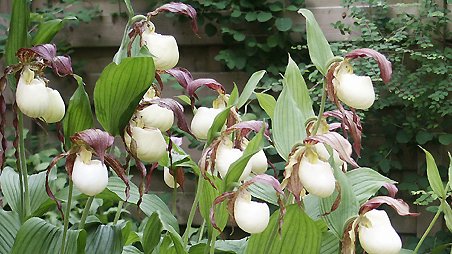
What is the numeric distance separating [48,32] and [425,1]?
1437 millimetres

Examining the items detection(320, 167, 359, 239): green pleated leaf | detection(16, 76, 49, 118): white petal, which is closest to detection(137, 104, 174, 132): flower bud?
detection(16, 76, 49, 118): white petal

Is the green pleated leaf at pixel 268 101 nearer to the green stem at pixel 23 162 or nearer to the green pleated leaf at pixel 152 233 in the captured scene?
the green pleated leaf at pixel 152 233

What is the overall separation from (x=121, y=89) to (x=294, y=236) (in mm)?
272

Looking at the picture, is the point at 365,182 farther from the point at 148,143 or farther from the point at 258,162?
the point at 148,143

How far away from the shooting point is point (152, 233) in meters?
0.89

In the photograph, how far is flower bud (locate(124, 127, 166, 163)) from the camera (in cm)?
78

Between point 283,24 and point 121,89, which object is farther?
point 283,24

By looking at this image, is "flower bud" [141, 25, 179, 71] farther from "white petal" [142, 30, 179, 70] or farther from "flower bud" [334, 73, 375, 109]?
"flower bud" [334, 73, 375, 109]

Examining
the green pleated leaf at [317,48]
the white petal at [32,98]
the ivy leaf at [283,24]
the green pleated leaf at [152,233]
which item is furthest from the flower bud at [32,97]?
the ivy leaf at [283,24]

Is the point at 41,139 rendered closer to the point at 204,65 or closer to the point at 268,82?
the point at 204,65

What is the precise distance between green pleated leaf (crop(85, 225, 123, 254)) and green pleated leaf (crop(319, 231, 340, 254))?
261mm

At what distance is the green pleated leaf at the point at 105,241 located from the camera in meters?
0.85

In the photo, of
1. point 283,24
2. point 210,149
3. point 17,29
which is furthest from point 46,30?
point 283,24

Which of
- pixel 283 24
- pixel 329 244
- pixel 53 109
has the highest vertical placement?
pixel 53 109
